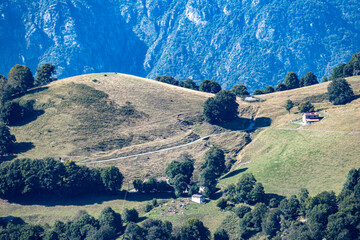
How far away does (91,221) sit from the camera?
90.6 metres

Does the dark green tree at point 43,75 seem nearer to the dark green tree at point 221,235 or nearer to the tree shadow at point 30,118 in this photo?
the tree shadow at point 30,118

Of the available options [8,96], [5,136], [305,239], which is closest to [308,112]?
[305,239]

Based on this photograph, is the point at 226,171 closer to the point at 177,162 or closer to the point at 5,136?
the point at 177,162

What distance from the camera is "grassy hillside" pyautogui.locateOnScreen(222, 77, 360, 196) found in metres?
97.6

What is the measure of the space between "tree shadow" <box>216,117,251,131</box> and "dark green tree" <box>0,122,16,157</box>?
243ft

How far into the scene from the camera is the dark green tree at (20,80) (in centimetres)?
15888

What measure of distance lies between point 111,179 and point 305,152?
182 feet

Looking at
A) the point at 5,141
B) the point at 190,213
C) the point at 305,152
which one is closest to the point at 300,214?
the point at 190,213

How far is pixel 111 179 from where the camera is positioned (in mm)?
107625

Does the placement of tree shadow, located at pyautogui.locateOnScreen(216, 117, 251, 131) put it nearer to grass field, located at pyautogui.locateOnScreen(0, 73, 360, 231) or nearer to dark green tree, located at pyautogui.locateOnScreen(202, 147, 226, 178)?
grass field, located at pyautogui.locateOnScreen(0, 73, 360, 231)

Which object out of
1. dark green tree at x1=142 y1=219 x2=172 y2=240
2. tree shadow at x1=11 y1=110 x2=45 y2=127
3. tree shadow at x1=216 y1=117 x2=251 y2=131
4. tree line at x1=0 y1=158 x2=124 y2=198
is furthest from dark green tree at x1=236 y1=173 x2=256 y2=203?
tree shadow at x1=11 y1=110 x2=45 y2=127

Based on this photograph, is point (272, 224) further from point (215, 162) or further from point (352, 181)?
point (215, 162)

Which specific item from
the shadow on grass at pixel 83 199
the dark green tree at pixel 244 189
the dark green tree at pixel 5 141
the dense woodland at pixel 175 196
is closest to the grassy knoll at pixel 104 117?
the dark green tree at pixel 5 141

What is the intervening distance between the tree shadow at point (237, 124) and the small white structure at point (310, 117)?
23298 millimetres
